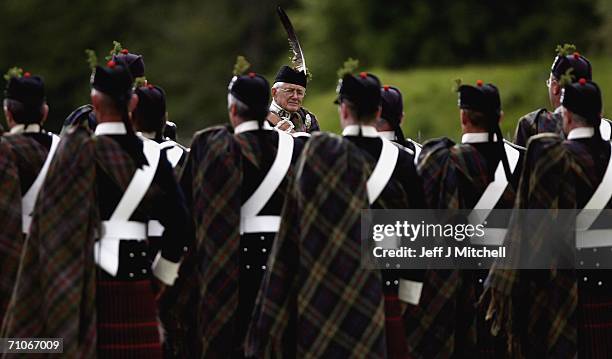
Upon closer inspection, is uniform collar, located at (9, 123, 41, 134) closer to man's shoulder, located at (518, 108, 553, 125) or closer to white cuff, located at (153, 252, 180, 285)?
white cuff, located at (153, 252, 180, 285)

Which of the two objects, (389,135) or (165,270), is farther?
(389,135)

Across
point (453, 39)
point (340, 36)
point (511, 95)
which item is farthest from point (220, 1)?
point (511, 95)

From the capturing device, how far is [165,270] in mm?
7184

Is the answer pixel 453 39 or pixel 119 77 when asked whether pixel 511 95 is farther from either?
pixel 119 77

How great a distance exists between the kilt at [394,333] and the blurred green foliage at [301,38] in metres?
17.0

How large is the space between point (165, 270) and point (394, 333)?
1.25m

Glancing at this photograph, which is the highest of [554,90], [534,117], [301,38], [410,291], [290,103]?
[301,38]

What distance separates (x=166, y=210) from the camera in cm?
711

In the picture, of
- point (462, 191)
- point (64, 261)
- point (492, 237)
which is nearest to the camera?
point (64, 261)

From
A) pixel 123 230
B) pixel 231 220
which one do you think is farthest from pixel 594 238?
pixel 123 230

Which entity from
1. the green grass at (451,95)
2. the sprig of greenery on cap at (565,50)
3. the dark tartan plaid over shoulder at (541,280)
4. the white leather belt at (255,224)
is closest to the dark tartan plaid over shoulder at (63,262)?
the white leather belt at (255,224)

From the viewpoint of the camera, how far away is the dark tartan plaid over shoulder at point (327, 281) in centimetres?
676

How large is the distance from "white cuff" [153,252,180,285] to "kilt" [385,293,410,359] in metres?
1.13

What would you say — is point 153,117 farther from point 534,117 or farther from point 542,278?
point 534,117
